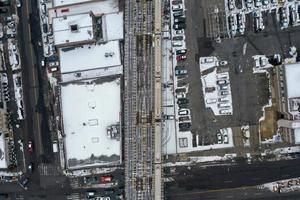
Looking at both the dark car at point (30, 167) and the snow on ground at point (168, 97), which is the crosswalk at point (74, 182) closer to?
the dark car at point (30, 167)

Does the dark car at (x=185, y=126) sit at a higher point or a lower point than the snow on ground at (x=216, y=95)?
lower

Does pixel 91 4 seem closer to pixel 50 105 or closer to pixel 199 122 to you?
pixel 50 105

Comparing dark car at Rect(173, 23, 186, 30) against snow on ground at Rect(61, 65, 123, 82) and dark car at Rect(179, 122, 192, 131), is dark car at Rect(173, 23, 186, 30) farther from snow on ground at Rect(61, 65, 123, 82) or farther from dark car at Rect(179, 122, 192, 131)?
dark car at Rect(179, 122, 192, 131)

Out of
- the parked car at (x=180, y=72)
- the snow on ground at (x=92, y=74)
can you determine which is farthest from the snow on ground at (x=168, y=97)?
the snow on ground at (x=92, y=74)

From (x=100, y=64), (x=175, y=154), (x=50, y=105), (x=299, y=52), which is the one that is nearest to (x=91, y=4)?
(x=100, y=64)

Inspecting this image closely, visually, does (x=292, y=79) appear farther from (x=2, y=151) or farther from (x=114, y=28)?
(x=2, y=151)

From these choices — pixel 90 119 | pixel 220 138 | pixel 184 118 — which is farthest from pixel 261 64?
pixel 90 119

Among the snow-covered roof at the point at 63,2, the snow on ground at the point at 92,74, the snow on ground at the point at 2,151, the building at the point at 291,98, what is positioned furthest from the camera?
the snow on ground at the point at 2,151
